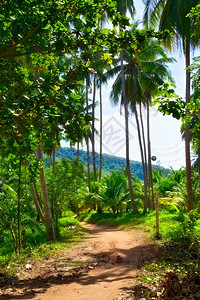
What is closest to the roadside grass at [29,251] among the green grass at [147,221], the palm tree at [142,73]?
the green grass at [147,221]

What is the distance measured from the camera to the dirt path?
5.13m

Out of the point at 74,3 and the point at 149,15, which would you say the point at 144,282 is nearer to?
the point at 74,3

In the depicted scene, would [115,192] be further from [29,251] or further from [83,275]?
[83,275]

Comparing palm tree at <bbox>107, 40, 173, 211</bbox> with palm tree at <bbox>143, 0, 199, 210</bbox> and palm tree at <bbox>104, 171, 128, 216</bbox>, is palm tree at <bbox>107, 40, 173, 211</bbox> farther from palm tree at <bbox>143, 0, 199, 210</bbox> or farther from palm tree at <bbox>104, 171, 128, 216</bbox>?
palm tree at <bbox>143, 0, 199, 210</bbox>

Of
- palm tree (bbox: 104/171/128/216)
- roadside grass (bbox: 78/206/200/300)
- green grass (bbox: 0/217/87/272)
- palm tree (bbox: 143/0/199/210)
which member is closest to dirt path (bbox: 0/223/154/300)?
roadside grass (bbox: 78/206/200/300)

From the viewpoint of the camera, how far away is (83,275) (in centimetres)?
636

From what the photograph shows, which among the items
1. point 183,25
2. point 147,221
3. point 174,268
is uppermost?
point 183,25

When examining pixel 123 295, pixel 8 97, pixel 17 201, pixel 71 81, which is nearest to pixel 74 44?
pixel 71 81

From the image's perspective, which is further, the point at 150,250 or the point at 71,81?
the point at 150,250

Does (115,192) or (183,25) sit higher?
(183,25)

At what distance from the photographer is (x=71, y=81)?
13.7 ft

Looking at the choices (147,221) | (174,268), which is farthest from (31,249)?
(147,221)

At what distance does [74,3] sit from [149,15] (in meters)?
11.7

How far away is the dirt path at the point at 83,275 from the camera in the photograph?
513 cm
